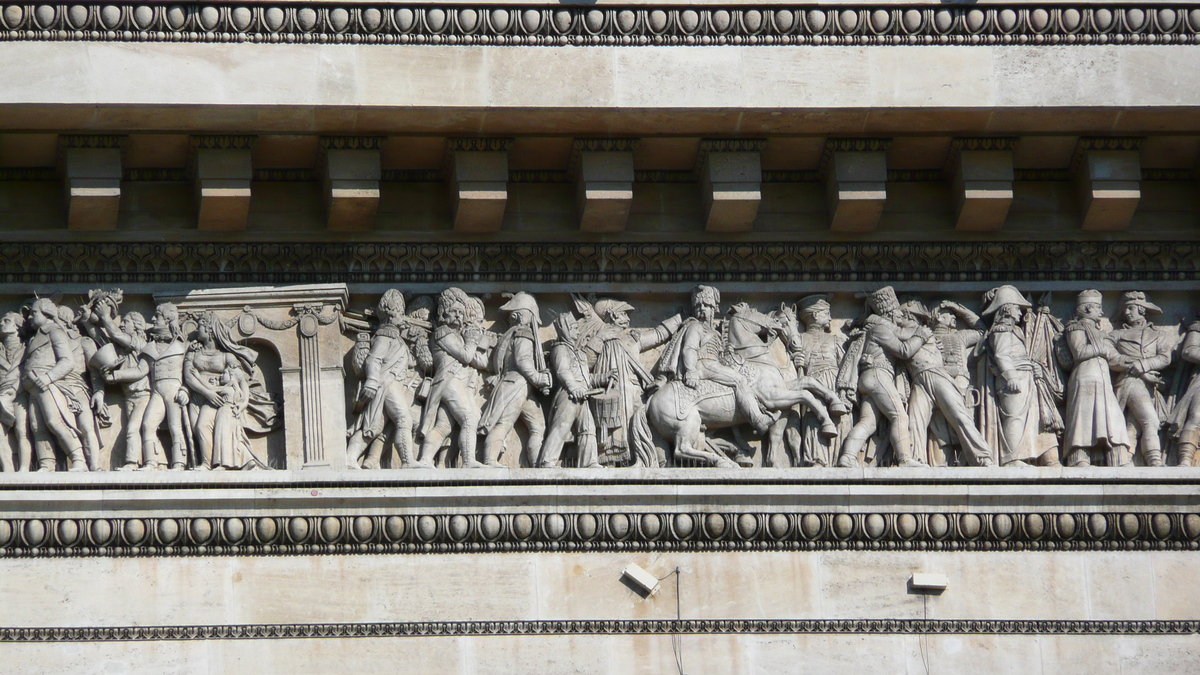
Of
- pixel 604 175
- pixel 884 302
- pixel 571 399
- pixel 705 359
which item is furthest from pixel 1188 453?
pixel 604 175

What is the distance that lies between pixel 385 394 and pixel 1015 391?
3.18 m

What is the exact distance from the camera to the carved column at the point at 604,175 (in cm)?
1170

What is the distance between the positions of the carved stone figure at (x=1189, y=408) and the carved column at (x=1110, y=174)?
0.74 meters

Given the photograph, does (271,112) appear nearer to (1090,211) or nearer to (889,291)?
(889,291)

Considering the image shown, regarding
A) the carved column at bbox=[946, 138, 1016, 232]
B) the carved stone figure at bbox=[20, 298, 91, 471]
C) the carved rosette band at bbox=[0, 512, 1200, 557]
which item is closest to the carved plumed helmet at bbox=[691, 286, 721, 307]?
the carved rosette band at bbox=[0, 512, 1200, 557]

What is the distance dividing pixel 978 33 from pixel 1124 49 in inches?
29.0

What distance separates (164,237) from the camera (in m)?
11.7

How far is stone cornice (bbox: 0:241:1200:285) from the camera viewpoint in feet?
38.6

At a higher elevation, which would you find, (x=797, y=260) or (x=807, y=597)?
(x=797, y=260)

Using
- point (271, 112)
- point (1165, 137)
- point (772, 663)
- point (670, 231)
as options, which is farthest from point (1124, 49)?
point (271, 112)

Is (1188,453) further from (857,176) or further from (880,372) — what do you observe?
(857,176)

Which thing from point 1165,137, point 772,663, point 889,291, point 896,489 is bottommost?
point 772,663

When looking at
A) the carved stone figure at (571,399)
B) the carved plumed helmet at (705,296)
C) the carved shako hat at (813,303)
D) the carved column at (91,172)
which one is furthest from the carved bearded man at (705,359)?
the carved column at (91,172)

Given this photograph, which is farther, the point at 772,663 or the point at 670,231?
the point at 670,231
